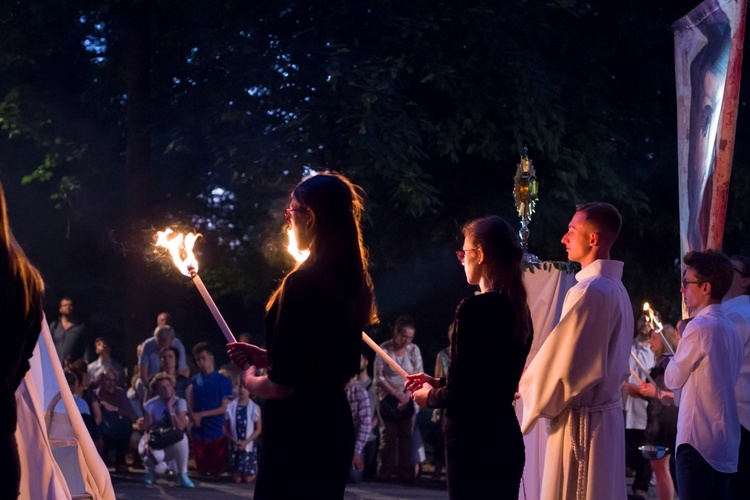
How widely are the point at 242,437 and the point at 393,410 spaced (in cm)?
176

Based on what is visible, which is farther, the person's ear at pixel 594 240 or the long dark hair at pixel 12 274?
the person's ear at pixel 594 240

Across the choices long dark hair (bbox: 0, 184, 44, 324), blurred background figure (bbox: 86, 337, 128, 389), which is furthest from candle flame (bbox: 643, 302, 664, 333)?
blurred background figure (bbox: 86, 337, 128, 389)

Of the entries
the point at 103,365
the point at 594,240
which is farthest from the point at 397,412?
the point at 594,240

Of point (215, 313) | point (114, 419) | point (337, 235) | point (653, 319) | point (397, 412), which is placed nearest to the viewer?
point (337, 235)

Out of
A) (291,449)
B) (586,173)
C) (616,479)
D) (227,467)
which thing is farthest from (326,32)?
(291,449)

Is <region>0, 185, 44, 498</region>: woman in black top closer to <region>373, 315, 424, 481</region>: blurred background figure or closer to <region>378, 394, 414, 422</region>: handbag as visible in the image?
<region>373, 315, 424, 481</region>: blurred background figure

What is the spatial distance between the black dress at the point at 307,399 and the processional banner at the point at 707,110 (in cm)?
350

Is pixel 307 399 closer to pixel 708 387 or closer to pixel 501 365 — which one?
pixel 501 365

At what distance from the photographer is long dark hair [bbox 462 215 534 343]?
4855 millimetres

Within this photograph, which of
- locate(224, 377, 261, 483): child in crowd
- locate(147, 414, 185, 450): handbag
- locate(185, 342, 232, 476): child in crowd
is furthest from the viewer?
locate(185, 342, 232, 476): child in crowd

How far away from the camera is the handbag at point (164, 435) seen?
12742 mm

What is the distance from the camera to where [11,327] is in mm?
3373

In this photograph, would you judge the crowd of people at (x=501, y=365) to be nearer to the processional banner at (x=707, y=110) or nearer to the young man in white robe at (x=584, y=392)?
the young man in white robe at (x=584, y=392)

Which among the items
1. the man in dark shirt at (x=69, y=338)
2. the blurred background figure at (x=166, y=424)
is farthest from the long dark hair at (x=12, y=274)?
the man in dark shirt at (x=69, y=338)
